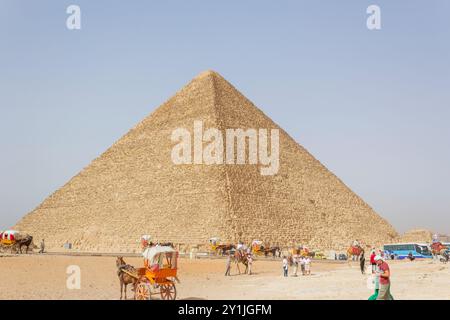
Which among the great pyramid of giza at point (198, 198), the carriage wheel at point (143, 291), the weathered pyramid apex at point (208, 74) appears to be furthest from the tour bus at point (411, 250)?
the weathered pyramid apex at point (208, 74)

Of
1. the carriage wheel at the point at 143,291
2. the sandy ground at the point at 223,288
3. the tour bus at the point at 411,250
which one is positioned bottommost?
the tour bus at the point at 411,250

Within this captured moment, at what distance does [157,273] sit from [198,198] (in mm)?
47442

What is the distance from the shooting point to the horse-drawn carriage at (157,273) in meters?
15.0

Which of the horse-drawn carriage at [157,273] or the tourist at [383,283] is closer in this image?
the tourist at [383,283]

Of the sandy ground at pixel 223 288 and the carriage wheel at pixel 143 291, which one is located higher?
the carriage wheel at pixel 143 291

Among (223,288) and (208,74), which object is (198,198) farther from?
(223,288)

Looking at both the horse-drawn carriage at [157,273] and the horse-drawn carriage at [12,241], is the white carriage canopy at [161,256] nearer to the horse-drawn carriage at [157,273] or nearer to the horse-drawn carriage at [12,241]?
the horse-drawn carriage at [157,273]

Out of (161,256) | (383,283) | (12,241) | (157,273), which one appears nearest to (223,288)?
(161,256)

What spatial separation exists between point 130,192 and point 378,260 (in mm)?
61853

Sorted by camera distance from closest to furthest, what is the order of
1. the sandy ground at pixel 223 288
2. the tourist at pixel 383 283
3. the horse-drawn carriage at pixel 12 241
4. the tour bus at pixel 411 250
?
1. the tourist at pixel 383 283
2. the sandy ground at pixel 223 288
3. the tour bus at pixel 411 250
4. the horse-drawn carriage at pixel 12 241

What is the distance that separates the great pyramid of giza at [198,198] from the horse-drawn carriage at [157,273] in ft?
131

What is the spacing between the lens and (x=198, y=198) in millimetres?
62375

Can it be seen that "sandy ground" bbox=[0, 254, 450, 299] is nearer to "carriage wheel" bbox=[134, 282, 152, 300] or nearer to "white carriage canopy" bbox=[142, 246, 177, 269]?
"white carriage canopy" bbox=[142, 246, 177, 269]
